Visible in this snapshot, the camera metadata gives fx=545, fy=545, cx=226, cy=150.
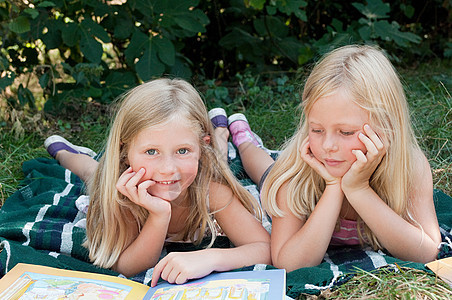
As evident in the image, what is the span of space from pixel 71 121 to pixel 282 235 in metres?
2.38

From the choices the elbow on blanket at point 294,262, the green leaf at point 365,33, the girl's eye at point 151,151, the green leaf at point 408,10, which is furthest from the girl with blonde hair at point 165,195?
the green leaf at point 408,10

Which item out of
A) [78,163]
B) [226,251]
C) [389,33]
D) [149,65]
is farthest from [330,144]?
[389,33]

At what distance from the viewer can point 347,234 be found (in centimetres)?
227

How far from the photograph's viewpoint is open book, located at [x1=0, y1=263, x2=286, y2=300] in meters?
1.76

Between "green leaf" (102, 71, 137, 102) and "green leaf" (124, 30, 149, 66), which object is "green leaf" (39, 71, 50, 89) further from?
"green leaf" (124, 30, 149, 66)

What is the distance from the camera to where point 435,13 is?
5523 millimetres

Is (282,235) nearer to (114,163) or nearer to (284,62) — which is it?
(114,163)

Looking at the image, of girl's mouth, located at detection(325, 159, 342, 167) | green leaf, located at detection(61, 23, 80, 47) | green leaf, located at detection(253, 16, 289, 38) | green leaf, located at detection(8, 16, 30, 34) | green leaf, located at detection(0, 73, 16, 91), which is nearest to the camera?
girl's mouth, located at detection(325, 159, 342, 167)

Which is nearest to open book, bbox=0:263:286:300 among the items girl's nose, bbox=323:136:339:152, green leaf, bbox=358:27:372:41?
girl's nose, bbox=323:136:339:152

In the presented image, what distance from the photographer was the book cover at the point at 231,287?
1733mm

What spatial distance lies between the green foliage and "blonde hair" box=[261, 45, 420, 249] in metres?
1.67

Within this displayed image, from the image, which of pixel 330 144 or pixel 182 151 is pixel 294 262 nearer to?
pixel 330 144

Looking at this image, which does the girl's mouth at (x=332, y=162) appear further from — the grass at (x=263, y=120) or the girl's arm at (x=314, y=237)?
the grass at (x=263, y=120)

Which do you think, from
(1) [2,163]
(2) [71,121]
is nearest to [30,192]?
(1) [2,163]
